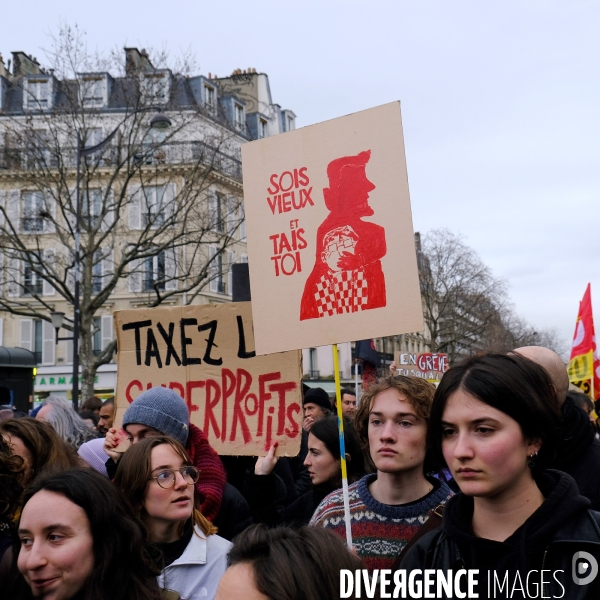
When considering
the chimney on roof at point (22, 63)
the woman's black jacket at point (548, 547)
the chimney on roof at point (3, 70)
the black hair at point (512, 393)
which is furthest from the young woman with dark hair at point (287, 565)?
the chimney on roof at point (3, 70)

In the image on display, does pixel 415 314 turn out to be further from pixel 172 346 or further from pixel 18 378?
pixel 18 378

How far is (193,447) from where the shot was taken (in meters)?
3.77

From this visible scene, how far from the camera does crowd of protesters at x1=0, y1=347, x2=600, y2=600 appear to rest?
173cm

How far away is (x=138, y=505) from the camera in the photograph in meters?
2.79

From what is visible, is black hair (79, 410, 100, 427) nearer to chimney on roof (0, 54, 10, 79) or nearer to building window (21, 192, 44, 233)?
building window (21, 192, 44, 233)

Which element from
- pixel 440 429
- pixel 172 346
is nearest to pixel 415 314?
pixel 440 429

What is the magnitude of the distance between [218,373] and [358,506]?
209cm

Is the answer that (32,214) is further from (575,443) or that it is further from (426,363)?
(575,443)

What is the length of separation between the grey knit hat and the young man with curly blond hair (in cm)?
95

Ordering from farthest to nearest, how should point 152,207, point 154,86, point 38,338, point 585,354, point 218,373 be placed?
point 38,338
point 152,207
point 154,86
point 585,354
point 218,373

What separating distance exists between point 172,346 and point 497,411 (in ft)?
11.1

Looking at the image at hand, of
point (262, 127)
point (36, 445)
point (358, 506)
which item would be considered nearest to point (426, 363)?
point (36, 445)

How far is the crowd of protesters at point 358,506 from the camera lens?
1.73 metres

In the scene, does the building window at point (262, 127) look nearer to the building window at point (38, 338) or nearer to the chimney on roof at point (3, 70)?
the chimney on roof at point (3, 70)
